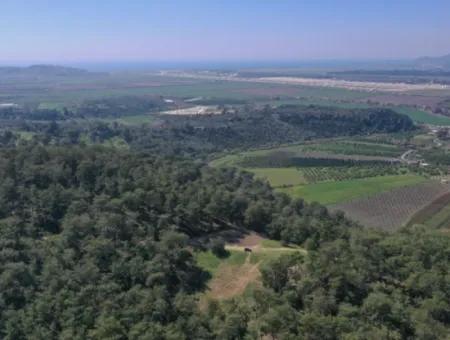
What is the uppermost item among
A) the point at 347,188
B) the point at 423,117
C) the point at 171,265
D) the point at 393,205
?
the point at 423,117

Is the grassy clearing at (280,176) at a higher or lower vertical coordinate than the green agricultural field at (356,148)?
lower

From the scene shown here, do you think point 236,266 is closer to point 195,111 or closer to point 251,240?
point 251,240

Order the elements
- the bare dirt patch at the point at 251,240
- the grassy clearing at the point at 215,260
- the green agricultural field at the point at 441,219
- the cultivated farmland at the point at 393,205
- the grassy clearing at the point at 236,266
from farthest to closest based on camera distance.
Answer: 1. the cultivated farmland at the point at 393,205
2. the green agricultural field at the point at 441,219
3. the bare dirt patch at the point at 251,240
4. the grassy clearing at the point at 215,260
5. the grassy clearing at the point at 236,266

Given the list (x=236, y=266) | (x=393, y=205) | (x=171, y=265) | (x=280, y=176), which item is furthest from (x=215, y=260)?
(x=280, y=176)

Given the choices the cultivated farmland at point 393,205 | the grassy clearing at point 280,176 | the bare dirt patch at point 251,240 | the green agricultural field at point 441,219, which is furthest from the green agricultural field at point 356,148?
the bare dirt patch at point 251,240

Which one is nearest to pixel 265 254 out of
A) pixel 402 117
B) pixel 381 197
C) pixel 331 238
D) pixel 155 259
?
pixel 331 238

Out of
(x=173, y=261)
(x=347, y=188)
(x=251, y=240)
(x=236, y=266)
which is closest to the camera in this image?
(x=173, y=261)

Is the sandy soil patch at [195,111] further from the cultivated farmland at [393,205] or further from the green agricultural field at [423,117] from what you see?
the cultivated farmland at [393,205]

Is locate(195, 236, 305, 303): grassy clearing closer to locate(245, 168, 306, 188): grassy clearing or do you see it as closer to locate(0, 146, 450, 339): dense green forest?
locate(0, 146, 450, 339): dense green forest

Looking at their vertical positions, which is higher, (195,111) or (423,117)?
(195,111)
